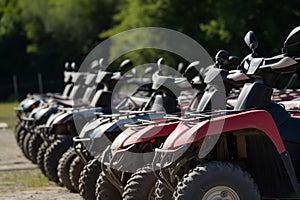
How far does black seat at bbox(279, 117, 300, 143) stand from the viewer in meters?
8.76

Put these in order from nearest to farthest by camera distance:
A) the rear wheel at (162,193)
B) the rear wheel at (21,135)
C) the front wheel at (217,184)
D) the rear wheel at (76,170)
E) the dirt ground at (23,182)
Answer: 1. the front wheel at (217,184)
2. the rear wheel at (162,193)
3. the rear wheel at (76,170)
4. the dirt ground at (23,182)
5. the rear wheel at (21,135)

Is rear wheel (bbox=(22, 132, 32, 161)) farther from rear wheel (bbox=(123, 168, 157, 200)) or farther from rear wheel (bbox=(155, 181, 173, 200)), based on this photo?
rear wheel (bbox=(155, 181, 173, 200))

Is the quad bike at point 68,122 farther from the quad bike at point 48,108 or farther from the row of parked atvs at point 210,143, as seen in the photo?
the row of parked atvs at point 210,143

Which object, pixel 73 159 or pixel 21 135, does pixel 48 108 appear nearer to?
pixel 73 159

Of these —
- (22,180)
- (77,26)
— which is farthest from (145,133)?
(77,26)

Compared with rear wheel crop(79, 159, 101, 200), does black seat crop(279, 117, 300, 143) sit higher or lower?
higher

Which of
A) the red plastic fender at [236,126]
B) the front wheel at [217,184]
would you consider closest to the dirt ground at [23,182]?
the red plastic fender at [236,126]

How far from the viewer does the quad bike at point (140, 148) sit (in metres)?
9.27

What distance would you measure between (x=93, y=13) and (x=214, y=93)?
53261 mm

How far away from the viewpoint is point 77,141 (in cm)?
1219

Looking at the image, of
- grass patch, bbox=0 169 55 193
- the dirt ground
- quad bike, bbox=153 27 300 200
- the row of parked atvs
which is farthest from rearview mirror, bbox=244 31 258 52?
grass patch, bbox=0 169 55 193

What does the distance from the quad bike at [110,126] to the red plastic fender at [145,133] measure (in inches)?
47.5

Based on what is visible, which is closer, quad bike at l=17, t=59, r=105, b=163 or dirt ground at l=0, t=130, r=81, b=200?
dirt ground at l=0, t=130, r=81, b=200

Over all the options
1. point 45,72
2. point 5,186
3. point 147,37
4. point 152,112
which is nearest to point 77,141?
point 152,112
